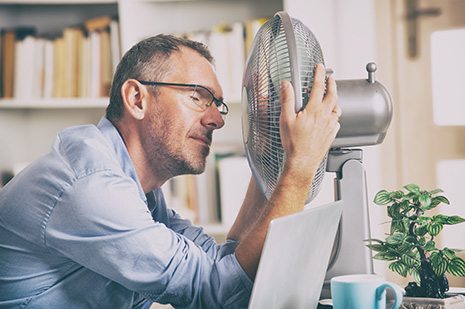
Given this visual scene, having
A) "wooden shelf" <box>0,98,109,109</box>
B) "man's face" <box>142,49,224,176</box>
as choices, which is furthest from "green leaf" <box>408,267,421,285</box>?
"wooden shelf" <box>0,98,109,109</box>

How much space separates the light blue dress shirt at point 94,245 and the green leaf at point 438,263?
0.29 m

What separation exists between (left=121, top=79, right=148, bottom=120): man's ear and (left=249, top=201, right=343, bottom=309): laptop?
1.74 ft

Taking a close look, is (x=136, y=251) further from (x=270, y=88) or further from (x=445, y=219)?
(x=445, y=219)

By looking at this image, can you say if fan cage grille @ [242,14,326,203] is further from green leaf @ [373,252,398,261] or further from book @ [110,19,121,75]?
book @ [110,19,121,75]

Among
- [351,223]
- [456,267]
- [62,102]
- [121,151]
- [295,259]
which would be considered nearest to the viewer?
[295,259]

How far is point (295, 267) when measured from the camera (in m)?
0.72

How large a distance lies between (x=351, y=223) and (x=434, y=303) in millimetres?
182

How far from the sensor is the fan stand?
936 mm

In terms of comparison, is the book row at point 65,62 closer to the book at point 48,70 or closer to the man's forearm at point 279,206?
the book at point 48,70

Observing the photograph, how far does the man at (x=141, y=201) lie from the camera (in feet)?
2.94

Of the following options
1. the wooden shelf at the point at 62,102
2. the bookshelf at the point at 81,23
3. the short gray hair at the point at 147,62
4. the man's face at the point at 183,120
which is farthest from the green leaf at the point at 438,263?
the wooden shelf at the point at 62,102

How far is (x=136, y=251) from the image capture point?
894 millimetres

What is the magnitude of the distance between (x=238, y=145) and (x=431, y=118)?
0.87 meters

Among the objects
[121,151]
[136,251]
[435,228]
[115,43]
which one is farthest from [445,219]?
[115,43]
